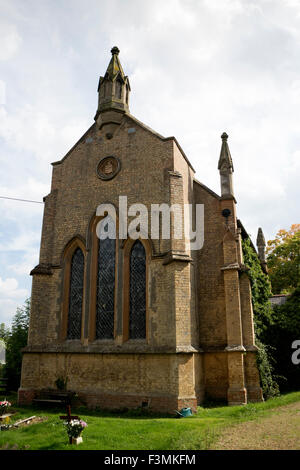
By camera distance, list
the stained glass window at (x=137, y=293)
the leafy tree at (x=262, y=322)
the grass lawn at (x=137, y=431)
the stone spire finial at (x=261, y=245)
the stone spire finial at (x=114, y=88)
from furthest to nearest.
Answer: the stone spire finial at (x=261, y=245) < the stone spire finial at (x=114, y=88) < the leafy tree at (x=262, y=322) < the stained glass window at (x=137, y=293) < the grass lawn at (x=137, y=431)

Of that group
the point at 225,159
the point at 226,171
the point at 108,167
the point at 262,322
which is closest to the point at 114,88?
the point at 108,167

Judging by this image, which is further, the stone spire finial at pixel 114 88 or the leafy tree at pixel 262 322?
the stone spire finial at pixel 114 88

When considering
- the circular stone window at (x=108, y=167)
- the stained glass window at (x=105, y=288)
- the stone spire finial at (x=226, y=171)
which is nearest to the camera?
the stained glass window at (x=105, y=288)

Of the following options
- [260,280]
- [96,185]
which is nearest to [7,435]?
[96,185]

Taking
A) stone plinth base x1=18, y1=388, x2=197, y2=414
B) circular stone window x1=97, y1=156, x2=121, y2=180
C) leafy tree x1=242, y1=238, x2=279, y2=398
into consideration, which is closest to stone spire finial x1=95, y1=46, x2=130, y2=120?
circular stone window x1=97, y1=156, x2=121, y2=180

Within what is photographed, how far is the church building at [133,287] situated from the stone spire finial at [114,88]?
55mm

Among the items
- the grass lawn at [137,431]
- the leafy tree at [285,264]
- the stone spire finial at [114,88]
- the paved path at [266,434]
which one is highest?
the stone spire finial at [114,88]

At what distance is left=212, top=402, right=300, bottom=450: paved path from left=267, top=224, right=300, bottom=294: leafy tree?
72.7ft

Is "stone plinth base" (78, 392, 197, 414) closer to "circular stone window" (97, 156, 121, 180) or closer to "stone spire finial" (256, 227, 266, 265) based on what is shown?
"circular stone window" (97, 156, 121, 180)

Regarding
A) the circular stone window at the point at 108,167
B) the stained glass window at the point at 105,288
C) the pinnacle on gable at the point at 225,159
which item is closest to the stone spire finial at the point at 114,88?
the circular stone window at the point at 108,167

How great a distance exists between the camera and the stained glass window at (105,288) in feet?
46.3

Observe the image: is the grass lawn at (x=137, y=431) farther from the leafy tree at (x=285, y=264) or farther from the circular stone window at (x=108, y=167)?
the leafy tree at (x=285, y=264)
